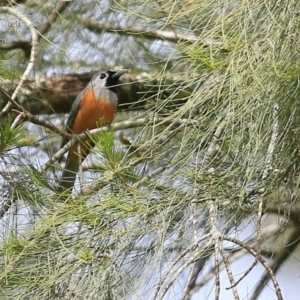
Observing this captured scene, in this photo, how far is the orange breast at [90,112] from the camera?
10.0ft

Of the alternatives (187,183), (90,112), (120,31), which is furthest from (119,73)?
(187,183)

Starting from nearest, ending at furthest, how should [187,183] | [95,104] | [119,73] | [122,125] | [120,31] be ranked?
[187,183]
[122,125]
[120,31]
[119,73]
[95,104]

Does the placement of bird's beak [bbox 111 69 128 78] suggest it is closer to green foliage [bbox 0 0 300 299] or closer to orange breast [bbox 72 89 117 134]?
orange breast [bbox 72 89 117 134]

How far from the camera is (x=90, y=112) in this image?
3.24 metres

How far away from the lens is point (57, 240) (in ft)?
5.51

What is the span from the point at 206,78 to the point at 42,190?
43cm

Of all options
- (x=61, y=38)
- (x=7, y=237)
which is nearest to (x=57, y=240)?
(x=7, y=237)

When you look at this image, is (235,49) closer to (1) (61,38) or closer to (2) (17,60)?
(1) (61,38)

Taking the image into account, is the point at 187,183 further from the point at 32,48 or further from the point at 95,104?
the point at 95,104

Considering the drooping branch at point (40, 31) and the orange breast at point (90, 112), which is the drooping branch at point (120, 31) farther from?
the orange breast at point (90, 112)

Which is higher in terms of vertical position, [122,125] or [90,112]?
[90,112]

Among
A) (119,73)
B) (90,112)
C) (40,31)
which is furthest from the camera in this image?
(90,112)

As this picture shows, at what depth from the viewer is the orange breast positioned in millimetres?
3059

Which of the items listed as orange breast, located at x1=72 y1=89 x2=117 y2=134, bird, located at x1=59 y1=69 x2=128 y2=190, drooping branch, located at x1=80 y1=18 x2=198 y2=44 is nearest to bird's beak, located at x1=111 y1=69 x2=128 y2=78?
bird, located at x1=59 y1=69 x2=128 y2=190
